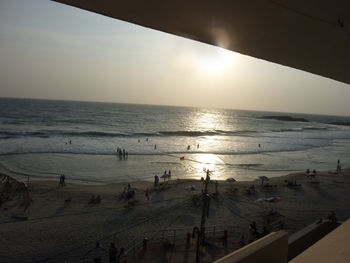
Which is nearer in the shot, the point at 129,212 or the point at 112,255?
the point at 112,255

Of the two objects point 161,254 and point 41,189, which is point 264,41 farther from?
point 41,189

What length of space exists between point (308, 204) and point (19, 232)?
15.7m

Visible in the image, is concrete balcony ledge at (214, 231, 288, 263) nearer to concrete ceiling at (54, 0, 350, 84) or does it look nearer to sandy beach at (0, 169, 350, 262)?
concrete ceiling at (54, 0, 350, 84)

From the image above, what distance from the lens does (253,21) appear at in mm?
1298

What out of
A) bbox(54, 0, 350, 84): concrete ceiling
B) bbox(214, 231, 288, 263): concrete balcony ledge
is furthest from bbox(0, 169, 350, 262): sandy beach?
bbox(54, 0, 350, 84): concrete ceiling

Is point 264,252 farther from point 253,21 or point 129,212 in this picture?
point 129,212

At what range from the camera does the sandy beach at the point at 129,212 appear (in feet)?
36.6

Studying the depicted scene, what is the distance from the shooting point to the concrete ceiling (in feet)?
3.75

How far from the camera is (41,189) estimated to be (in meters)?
18.0

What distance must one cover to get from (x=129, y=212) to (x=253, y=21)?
47.7ft

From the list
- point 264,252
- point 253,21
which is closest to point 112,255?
point 264,252

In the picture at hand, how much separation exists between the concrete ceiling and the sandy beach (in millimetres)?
7552

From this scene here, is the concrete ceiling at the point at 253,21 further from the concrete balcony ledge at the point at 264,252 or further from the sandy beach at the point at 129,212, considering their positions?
the sandy beach at the point at 129,212

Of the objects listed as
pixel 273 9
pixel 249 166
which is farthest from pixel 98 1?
pixel 249 166
